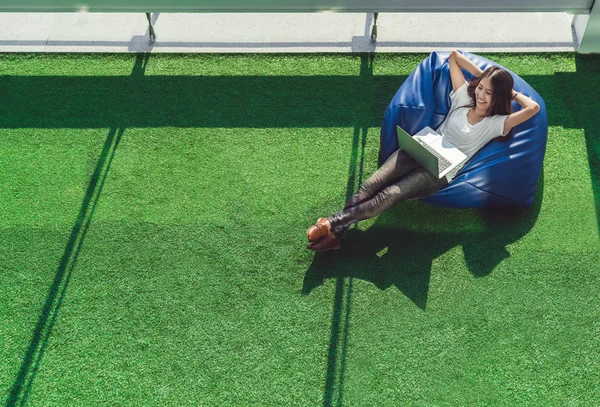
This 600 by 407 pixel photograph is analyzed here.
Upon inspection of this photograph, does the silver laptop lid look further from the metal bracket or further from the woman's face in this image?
the metal bracket

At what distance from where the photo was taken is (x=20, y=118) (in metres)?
5.68

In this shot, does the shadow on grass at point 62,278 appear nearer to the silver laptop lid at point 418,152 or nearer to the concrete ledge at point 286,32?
the concrete ledge at point 286,32

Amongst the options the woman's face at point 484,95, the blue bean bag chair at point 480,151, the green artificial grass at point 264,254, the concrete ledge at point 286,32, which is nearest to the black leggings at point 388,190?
the blue bean bag chair at point 480,151

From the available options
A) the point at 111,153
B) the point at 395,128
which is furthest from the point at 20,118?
the point at 395,128

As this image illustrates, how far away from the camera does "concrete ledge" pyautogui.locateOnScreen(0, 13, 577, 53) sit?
611cm

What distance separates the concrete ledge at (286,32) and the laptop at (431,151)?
5.08ft

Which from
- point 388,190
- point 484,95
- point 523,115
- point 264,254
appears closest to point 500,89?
point 484,95

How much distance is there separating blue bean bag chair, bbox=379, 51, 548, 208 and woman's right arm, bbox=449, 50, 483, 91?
8 centimetres

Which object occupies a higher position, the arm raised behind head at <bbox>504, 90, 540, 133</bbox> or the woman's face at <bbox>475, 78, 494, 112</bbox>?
the woman's face at <bbox>475, 78, 494, 112</bbox>

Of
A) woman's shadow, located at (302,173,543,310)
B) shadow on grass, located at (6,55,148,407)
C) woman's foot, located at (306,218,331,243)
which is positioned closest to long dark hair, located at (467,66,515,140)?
woman's shadow, located at (302,173,543,310)

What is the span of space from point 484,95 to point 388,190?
88 cm

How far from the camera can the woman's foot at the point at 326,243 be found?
4.63 metres

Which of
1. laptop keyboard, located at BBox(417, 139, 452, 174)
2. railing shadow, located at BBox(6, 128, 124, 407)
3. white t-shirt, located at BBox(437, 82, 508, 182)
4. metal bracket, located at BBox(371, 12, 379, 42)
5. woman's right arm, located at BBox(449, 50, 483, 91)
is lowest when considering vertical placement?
railing shadow, located at BBox(6, 128, 124, 407)

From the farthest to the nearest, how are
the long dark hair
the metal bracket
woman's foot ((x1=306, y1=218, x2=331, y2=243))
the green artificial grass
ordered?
the metal bracket
woman's foot ((x1=306, y1=218, x2=331, y2=243))
the long dark hair
the green artificial grass
